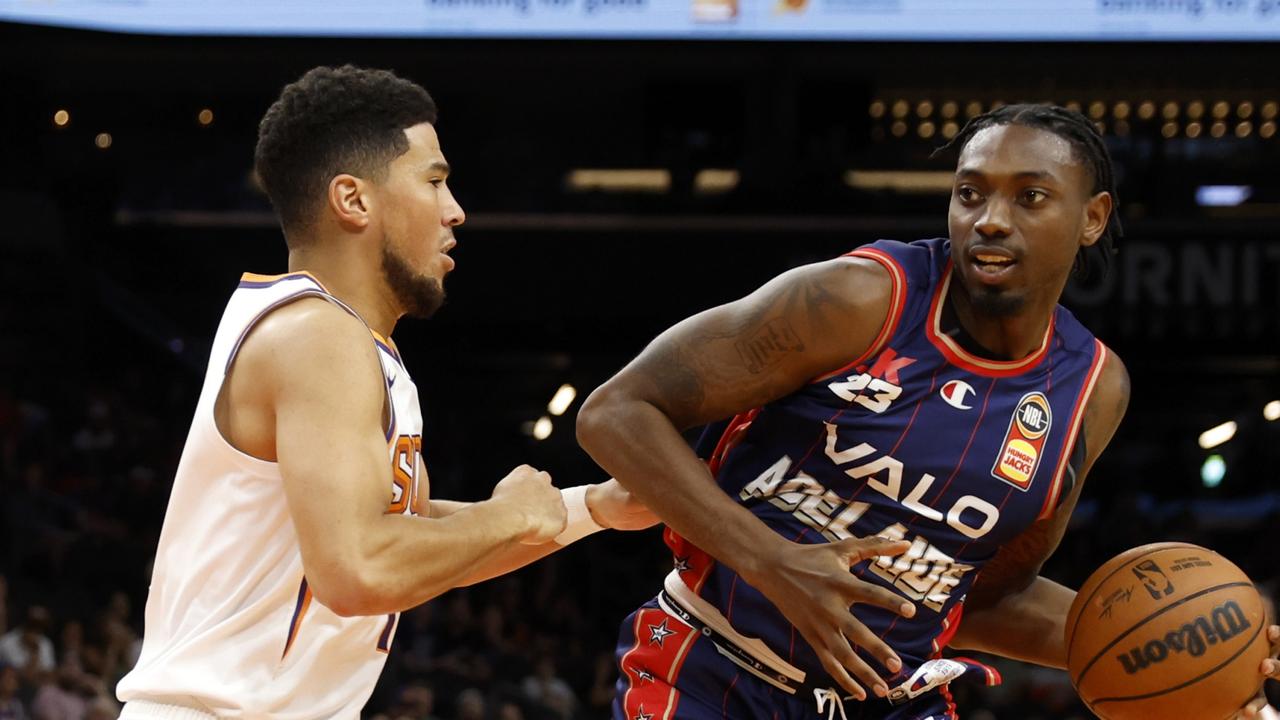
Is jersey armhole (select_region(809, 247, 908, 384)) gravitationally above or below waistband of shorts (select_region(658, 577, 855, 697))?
above

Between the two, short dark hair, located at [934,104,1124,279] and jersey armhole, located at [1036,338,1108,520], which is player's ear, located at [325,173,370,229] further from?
jersey armhole, located at [1036,338,1108,520]

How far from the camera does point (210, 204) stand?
11.0 m

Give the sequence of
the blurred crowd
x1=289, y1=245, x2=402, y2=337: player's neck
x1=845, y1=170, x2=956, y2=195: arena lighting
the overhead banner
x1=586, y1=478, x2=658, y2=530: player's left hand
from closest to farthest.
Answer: x1=289, y1=245, x2=402, y2=337: player's neck → x1=586, y1=478, x2=658, y2=530: player's left hand → the overhead banner → the blurred crowd → x1=845, y1=170, x2=956, y2=195: arena lighting

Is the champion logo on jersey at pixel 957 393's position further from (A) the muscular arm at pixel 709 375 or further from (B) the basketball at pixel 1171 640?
(B) the basketball at pixel 1171 640

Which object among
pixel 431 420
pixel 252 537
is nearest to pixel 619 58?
pixel 431 420

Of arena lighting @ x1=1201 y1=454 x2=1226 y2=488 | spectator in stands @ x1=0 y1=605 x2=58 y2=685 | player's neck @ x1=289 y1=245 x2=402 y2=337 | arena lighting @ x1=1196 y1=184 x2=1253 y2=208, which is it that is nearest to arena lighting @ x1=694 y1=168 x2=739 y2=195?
arena lighting @ x1=1196 y1=184 x2=1253 y2=208

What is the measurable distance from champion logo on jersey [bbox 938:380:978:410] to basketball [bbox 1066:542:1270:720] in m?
0.60

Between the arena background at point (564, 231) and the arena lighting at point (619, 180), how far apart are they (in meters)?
0.02

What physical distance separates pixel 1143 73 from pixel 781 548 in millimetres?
8069

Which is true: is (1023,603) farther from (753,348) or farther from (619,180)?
(619,180)

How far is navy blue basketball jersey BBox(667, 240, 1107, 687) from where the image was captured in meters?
3.12

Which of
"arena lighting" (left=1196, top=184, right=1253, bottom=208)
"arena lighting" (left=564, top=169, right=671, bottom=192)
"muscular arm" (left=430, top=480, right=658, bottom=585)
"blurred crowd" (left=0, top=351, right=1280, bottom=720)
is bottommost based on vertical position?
"blurred crowd" (left=0, top=351, right=1280, bottom=720)

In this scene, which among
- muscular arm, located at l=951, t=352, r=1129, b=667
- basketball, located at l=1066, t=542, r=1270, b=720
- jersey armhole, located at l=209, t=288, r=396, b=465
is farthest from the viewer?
muscular arm, located at l=951, t=352, r=1129, b=667

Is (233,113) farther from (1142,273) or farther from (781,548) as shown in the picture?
(781,548)
